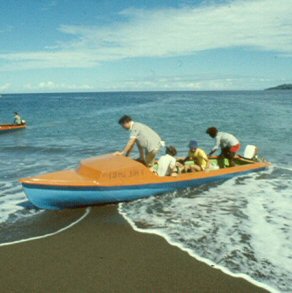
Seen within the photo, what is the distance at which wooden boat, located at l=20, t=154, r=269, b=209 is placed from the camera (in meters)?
9.52

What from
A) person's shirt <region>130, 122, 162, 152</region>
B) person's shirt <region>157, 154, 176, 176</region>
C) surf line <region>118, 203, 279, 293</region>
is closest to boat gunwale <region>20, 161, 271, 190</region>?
person's shirt <region>157, 154, 176, 176</region>

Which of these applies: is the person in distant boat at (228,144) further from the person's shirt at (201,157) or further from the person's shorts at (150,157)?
the person's shorts at (150,157)

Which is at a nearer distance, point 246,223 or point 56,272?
point 56,272

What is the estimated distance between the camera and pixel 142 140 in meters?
10.9

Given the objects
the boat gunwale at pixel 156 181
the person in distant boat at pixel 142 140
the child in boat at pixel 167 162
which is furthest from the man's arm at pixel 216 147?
the person in distant boat at pixel 142 140

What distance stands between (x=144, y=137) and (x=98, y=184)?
→ 209 cm

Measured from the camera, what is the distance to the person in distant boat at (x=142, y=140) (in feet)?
34.9

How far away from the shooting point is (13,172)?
15.8 metres

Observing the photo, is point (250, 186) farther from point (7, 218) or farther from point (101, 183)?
point (7, 218)

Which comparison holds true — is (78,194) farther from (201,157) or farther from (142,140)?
(201,157)

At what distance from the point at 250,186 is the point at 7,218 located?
26.3ft

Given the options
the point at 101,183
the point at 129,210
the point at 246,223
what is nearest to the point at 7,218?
the point at 101,183

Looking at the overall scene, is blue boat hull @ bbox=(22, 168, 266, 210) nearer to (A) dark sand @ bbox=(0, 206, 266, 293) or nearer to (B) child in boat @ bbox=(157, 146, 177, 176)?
(B) child in boat @ bbox=(157, 146, 177, 176)

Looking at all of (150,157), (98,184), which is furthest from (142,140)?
(98,184)
